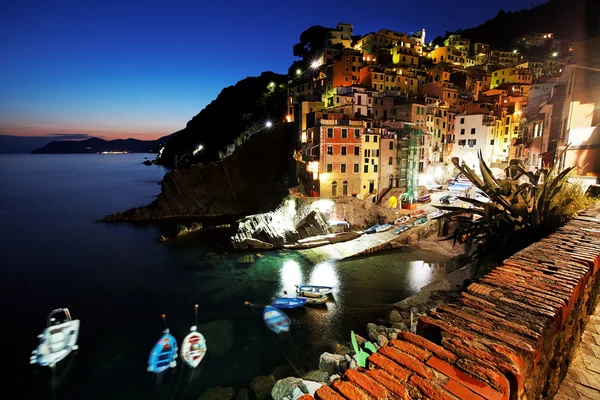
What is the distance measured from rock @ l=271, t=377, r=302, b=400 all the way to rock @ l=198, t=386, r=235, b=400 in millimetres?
2422

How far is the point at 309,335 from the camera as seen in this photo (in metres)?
18.8

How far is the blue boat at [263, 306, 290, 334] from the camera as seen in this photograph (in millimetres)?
19547

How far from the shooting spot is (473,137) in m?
46.6

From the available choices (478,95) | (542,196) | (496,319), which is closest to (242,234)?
(542,196)

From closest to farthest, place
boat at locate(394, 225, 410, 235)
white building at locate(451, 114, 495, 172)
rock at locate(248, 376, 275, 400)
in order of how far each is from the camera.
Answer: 1. rock at locate(248, 376, 275, 400)
2. boat at locate(394, 225, 410, 235)
3. white building at locate(451, 114, 495, 172)

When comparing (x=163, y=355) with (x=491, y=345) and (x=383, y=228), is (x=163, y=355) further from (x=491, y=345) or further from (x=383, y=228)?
(x=383, y=228)

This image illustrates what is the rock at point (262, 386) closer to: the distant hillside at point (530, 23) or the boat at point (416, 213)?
the boat at point (416, 213)

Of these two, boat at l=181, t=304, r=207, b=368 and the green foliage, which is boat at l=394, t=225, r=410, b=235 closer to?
boat at l=181, t=304, r=207, b=368

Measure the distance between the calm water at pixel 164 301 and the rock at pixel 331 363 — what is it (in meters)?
2.04

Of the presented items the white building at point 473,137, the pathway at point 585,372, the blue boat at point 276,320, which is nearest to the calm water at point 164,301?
the blue boat at point 276,320

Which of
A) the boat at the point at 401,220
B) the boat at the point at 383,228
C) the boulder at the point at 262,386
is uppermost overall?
the boat at the point at 401,220

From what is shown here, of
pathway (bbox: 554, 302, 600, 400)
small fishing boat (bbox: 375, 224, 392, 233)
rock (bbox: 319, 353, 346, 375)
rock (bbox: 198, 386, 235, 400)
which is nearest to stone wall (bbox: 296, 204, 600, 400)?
pathway (bbox: 554, 302, 600, 400)

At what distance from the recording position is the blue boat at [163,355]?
657 inches

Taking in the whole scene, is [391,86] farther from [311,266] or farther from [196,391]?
[196,391]
